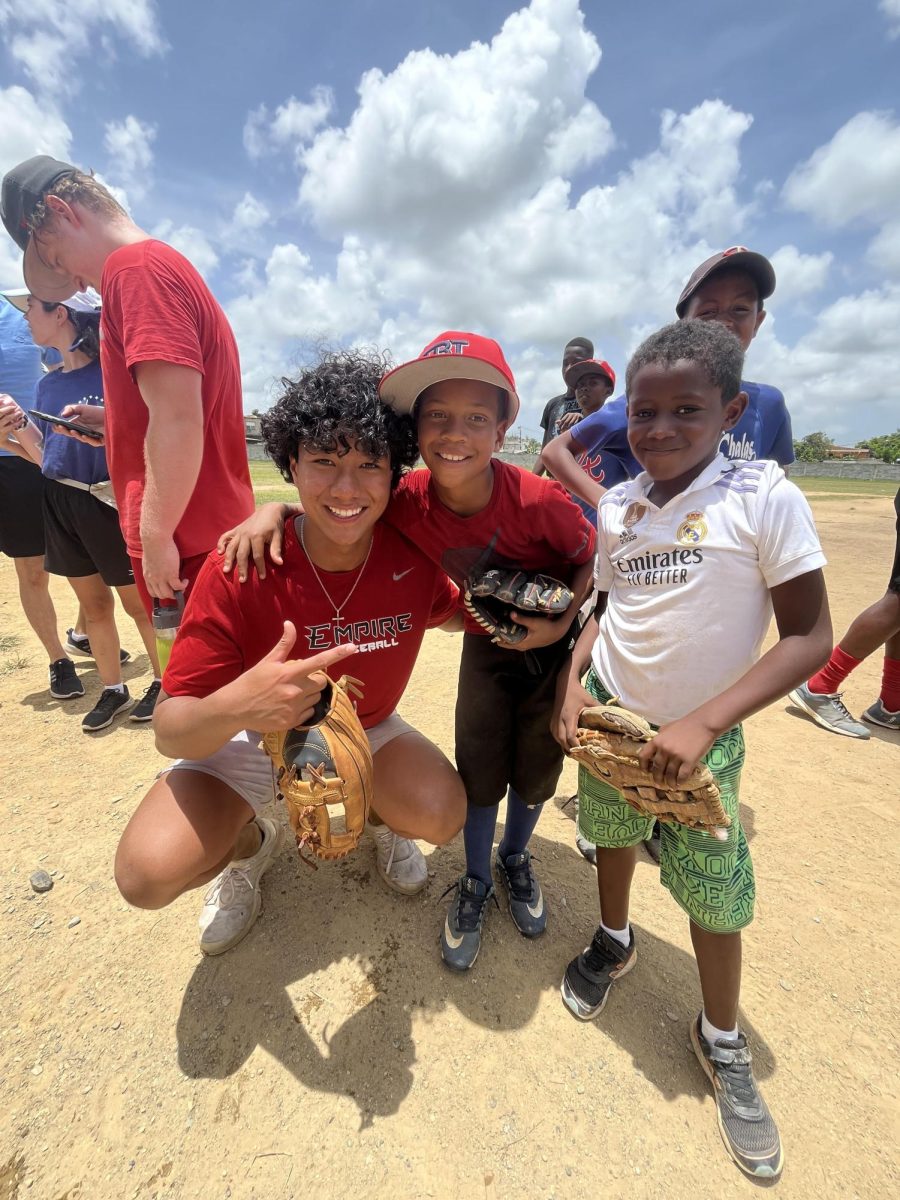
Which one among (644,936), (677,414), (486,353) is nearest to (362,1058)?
(644,936)

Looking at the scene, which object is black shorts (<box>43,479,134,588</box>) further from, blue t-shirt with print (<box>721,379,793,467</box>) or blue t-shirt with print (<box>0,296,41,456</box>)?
blue t-shirt with print (<box>721,379,793,467</box>)

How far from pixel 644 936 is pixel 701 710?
1309mm

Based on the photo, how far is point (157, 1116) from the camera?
4.72 feet

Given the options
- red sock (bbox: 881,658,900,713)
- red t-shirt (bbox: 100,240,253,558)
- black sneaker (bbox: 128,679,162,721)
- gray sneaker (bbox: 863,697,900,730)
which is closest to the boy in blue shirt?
red t-shirt (bbox: 100,240,253,558)

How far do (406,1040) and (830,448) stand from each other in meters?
89.7

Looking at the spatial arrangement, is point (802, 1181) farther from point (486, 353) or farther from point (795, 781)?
point (486, 353)

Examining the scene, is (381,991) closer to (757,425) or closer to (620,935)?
(620,935)

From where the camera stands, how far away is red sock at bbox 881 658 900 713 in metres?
3.60

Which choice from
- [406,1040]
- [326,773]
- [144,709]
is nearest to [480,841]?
[406,1040]

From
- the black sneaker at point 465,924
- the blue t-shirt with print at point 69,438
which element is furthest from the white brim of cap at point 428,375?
the blue t-shirt with print at point 69,438

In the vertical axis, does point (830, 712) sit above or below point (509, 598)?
below

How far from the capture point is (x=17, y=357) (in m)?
3.66

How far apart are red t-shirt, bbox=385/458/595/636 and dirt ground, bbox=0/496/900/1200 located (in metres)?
1.50

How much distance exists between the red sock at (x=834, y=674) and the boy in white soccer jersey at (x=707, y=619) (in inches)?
114
